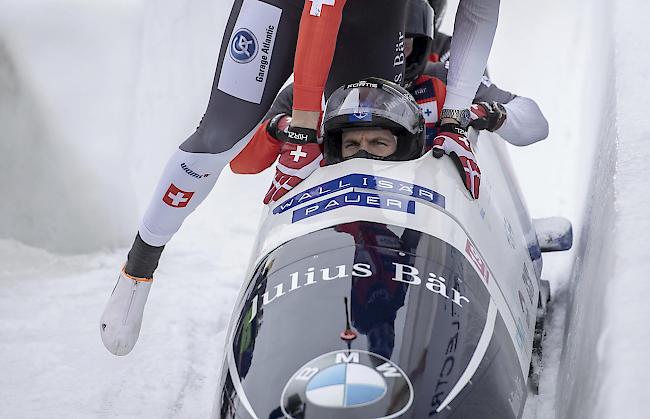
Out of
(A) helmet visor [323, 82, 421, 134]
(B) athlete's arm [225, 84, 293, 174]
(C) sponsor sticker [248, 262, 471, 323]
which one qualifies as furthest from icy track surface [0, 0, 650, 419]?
(B) athlete's arm [225, 84, 293, 174]

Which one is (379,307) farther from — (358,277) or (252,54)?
(252,54)

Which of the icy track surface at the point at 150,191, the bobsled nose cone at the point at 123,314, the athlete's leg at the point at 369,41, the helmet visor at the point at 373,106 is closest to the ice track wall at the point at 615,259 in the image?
the icy track surface at the point at 150,191

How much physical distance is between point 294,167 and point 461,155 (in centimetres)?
43

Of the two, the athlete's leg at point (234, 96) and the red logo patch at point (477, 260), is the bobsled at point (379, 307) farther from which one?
the athlete's leg at point (234, 96)

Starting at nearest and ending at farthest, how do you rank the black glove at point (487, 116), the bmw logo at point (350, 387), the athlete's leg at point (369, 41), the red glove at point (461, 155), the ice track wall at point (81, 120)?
1. the bmw logo at point (350, 387)
2. the red glove at point (461, 155)
3. the athlete's leg at point (369, 41)
4. the black glove at point (487, 116)
5. the ice track wall at point (81, 120)

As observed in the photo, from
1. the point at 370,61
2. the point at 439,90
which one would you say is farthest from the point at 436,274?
the point at 439,90

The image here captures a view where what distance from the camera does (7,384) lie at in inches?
113

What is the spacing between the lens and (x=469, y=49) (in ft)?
9.05

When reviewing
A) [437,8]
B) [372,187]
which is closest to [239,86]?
[372,187]

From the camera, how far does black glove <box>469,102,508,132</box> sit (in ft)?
9.20

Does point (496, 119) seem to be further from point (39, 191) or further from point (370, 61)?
point (39, 191)

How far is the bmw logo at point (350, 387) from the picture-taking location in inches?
67.9

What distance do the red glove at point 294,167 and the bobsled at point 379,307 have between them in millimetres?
30

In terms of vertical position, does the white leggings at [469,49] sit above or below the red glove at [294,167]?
above
